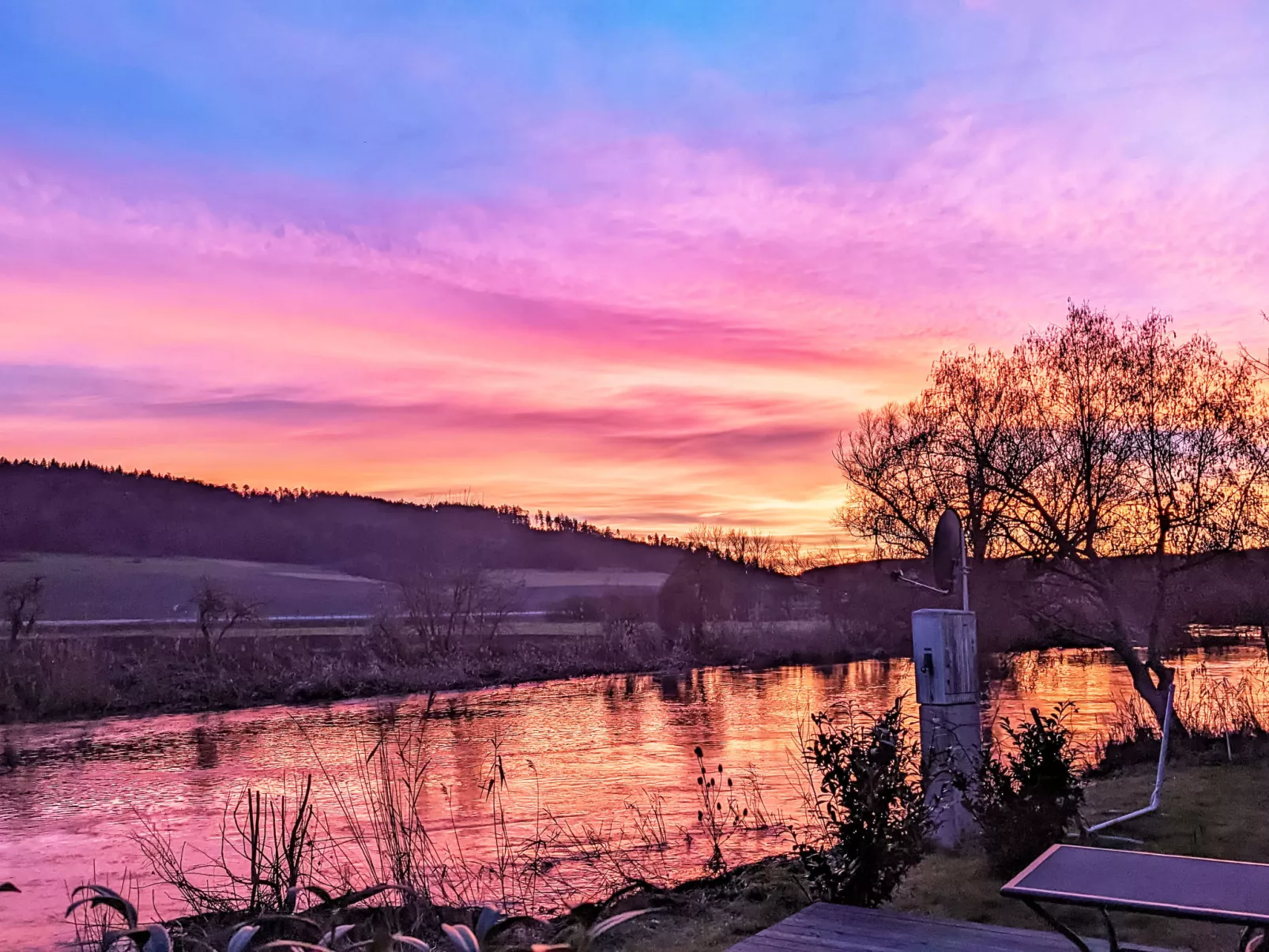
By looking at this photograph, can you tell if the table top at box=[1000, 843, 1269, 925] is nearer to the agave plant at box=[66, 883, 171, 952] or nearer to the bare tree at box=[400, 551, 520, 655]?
the agave plant at box=[66, 883, 171, 952]

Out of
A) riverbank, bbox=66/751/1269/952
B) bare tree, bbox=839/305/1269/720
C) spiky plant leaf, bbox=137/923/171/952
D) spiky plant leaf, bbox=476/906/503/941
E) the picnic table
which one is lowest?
riverbank, bbox=66/751/1269/952

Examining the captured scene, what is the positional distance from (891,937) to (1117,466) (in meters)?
14.0

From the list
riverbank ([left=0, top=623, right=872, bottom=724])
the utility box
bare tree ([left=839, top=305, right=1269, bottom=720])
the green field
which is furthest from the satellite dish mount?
the green field

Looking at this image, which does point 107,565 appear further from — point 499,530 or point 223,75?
point 223,75

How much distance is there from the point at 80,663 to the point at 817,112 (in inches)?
887

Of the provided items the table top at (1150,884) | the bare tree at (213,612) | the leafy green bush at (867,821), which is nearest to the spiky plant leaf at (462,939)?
the table top at (1150,884)

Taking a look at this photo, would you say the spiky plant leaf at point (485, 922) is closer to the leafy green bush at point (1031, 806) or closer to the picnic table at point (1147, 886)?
the picnic table at point (1147, 886)

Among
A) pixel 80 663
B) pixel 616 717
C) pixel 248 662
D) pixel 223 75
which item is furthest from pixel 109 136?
pixel 248 662

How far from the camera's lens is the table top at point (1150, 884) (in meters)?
2.99

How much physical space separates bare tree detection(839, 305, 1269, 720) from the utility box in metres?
7.04

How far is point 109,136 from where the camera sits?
10414mm

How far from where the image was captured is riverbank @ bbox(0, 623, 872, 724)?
80.8 feet

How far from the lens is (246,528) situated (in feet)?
387

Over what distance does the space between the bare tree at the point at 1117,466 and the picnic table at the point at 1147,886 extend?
414 inches
